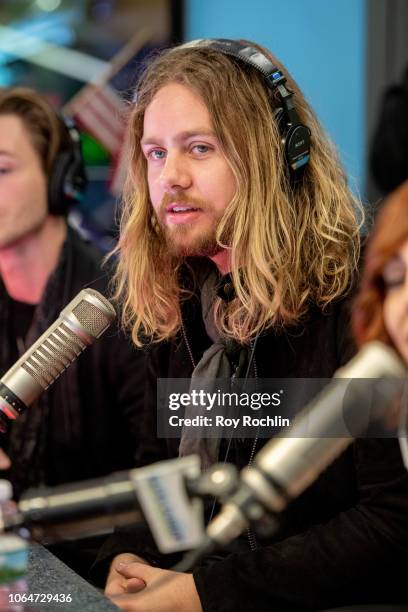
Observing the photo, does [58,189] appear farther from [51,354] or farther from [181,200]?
[51,354]

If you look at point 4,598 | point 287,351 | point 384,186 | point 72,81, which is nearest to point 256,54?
point 287,351

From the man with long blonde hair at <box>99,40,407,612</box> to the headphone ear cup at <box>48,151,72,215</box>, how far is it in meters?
0.33

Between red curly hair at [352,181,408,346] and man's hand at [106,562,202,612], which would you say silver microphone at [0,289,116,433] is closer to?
man's hand at [106,562,202,612]

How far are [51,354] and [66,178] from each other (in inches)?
24.5

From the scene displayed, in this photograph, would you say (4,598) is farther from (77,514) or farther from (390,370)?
(390,370)

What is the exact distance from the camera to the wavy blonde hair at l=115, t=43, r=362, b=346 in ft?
3.48

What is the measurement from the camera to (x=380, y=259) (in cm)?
70

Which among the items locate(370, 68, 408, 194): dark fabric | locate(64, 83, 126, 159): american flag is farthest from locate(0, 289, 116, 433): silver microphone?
locate(64, 83, 126, 159): american flag

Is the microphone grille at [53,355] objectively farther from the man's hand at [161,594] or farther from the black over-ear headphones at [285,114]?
the black over-ear headphones at [285,114]

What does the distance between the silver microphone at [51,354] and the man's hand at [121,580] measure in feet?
0.60

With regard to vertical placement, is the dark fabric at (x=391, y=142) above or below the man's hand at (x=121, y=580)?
above

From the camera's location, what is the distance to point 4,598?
86 centimetres

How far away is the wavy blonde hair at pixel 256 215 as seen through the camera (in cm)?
106

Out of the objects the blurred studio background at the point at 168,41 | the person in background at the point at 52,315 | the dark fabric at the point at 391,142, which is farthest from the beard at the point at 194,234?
the blurred studio background at the point at 168,41
